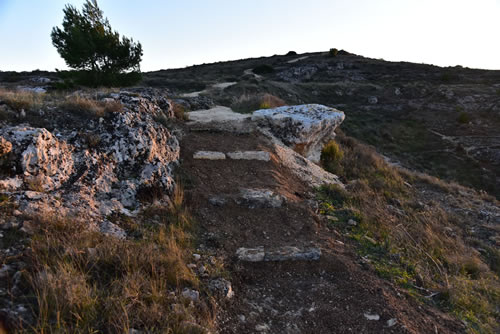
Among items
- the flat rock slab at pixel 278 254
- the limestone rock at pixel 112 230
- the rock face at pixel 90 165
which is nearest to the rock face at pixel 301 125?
the rock face at pixel 90 165

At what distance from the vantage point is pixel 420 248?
5027mm

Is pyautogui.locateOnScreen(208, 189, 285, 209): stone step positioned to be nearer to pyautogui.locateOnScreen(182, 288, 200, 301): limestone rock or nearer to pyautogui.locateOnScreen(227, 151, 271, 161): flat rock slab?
pyautogui.locateOnScreen(227, 151, 271, 161): flat rock slab

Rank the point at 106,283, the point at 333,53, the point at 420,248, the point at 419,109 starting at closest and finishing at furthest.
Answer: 1. the point at 106,283
2. the point at 420,248
3. the point at 419,109
4. the point at 333,53

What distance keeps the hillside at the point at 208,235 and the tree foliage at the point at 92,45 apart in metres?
Answer: 8.21

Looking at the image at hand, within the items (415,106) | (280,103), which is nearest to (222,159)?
(280,103)

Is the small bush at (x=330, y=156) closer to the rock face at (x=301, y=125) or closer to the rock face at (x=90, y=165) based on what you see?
the rock face at (x=301, y=125)

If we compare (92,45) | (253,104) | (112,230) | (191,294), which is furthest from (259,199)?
(92,45)

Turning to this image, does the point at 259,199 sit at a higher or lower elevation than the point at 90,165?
lower

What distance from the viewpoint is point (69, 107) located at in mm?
5352

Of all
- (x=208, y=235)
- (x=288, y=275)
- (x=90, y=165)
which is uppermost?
(x=90, y=165)

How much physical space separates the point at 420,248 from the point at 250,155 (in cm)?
408

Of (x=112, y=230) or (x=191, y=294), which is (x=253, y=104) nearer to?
(x=112, y=230)

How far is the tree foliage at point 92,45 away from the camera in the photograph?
45.3 ft

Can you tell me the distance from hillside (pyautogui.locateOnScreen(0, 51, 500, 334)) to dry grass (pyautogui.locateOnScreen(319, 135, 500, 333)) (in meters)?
0.03
